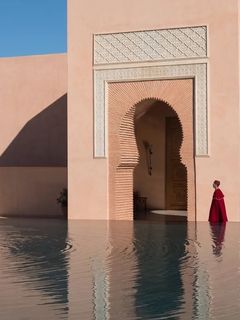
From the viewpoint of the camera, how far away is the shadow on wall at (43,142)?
17.2 metres

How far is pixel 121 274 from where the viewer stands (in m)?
5.95

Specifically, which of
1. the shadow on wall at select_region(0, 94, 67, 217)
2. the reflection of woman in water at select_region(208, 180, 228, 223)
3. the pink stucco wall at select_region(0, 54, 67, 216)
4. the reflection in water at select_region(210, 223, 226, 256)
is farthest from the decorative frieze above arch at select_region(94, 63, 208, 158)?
the pink stucco wall at select_region(0, 54, 67, 216)

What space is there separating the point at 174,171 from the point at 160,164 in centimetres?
37

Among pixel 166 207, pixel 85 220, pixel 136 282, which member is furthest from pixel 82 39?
pixel 136 282

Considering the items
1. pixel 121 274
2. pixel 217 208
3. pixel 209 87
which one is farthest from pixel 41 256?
pixel 209 87

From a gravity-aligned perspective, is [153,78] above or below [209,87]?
above

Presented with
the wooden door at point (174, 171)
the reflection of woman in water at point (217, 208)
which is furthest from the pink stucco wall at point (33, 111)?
the reflection of woman in water at point (217, 208)

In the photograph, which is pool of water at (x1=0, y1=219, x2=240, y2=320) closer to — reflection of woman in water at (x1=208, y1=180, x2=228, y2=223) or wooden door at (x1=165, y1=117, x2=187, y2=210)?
reflection of woman in water at (x1=208, y1=180, x2=228, y2=223)

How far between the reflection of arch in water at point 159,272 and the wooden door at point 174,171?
4.60 m

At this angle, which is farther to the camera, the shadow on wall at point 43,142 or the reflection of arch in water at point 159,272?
the shadow on wall at point 43,142

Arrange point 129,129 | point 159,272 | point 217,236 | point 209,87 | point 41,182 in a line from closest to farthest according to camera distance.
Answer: point 159,272, point 217,236, point 209,87, point 129,129, point 41,182

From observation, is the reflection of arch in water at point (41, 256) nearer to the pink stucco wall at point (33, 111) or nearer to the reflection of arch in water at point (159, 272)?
the reflection of arch in water at point (159, 272)

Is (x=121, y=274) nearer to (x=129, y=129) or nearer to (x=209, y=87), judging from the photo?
(x=209, y=87)

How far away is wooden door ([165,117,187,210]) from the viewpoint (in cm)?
1481
